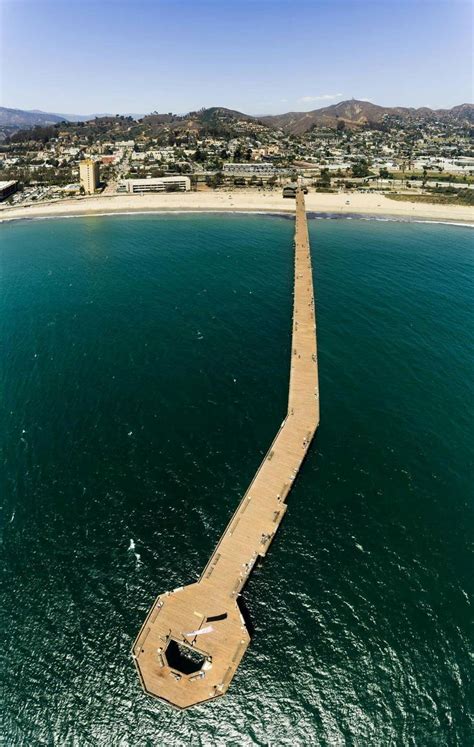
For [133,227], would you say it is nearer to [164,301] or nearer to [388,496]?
[164,301]

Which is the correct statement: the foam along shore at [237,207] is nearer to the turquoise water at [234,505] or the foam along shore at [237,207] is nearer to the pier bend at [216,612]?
the turquoise water at [234,505]

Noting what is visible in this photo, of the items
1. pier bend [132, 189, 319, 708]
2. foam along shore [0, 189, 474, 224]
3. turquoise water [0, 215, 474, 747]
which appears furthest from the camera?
foam along shore [0, 189, 474, 224]

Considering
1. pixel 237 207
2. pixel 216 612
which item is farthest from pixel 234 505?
pixel 237 207

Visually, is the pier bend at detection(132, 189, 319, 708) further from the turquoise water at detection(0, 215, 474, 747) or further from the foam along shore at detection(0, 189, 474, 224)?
the foam along shore at detection(0, 189, 474, 224)

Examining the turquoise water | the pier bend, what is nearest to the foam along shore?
the turquoise water

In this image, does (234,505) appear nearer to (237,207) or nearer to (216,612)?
(216,612)

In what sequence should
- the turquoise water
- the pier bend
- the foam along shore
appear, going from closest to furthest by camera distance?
the turquoise water → the pier bend → the foam along shore
